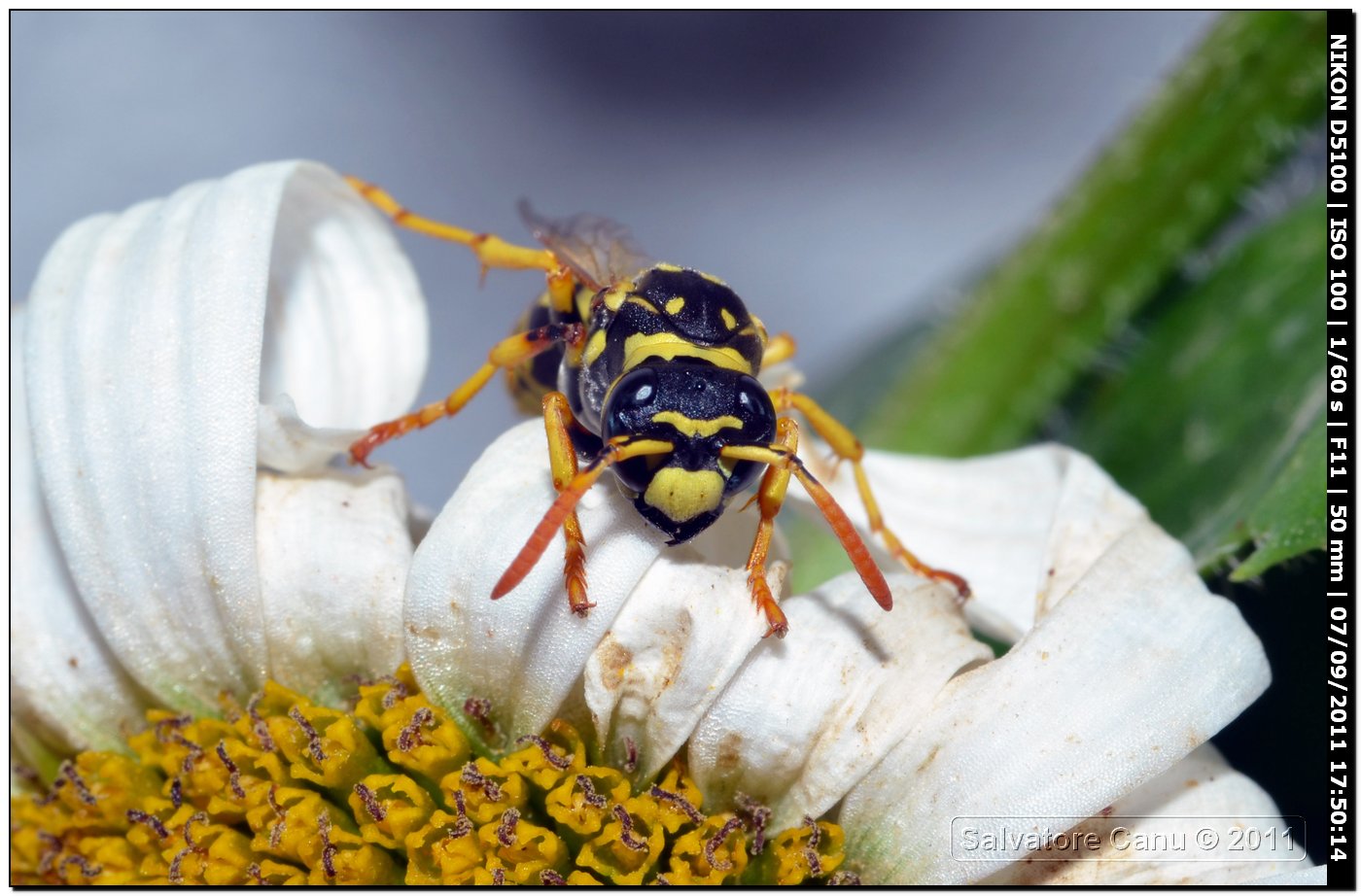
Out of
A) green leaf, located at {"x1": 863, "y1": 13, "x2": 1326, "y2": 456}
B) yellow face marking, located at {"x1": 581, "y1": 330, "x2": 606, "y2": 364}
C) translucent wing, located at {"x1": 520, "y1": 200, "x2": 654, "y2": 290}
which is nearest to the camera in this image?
yellow face marking, located at {"x1": 581, "y1": 330, "x2": 606, "y2": 364}

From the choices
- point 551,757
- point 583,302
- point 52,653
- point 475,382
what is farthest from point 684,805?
point 52,653

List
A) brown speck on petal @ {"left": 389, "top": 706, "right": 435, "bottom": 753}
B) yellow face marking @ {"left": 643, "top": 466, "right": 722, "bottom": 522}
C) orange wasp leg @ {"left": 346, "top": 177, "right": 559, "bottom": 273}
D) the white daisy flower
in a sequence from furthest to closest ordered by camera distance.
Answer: orange wasp leg @ {"left": 346, "top": 177, "right": 559, "bottom": 273}, brown speck on petal @ {"left": 389, "top": 706, "right": 435, "bottom": 753}, the white daisy flower, yellow face marking @ {"left": 643, "top": 466, "right": 722, "bottom": 522}

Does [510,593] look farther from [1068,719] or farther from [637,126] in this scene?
[637,126]

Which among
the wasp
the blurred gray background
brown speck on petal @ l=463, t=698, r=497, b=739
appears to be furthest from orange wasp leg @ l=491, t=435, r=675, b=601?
the blurred gray background

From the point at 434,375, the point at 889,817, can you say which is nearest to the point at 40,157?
the point at 434,375

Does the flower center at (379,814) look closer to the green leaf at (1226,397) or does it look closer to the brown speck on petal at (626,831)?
the brown speck on petal at (626,831)

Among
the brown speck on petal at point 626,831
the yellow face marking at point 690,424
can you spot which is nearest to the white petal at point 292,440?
the yellow face marking at point 690,424

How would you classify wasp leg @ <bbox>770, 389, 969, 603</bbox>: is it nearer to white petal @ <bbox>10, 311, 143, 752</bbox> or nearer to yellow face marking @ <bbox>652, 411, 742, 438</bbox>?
yellow face marking @ <bbox>652, 411, 742, 438</bbox>
